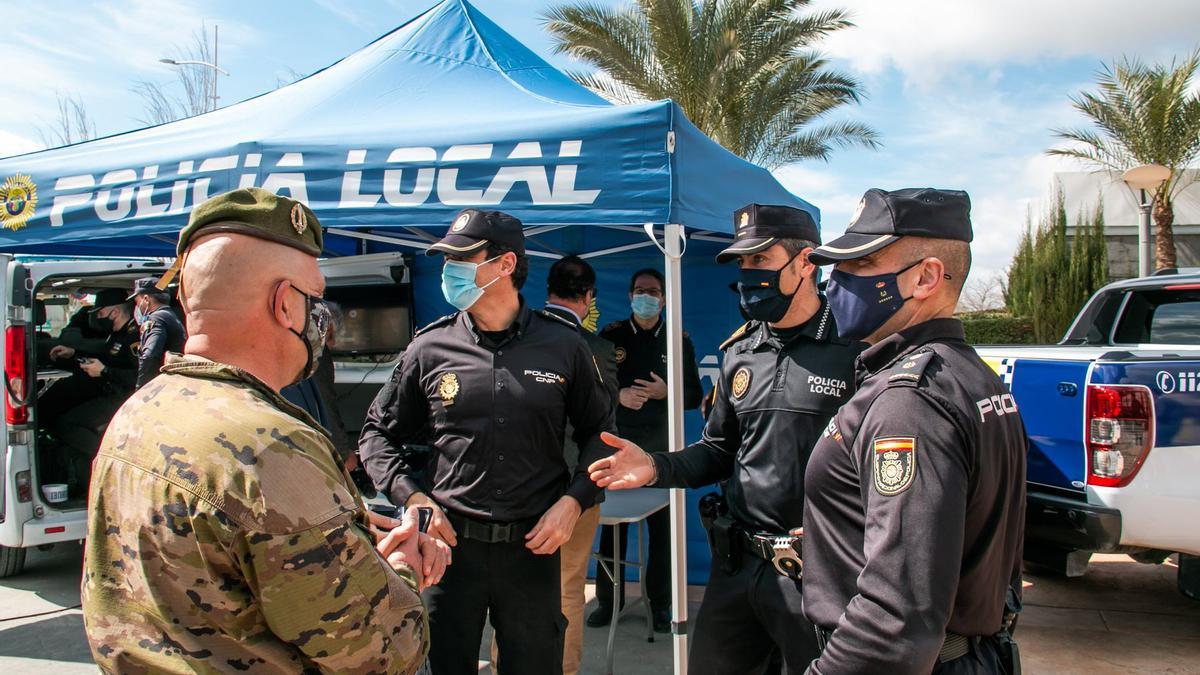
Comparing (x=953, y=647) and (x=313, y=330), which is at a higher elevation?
(x=313, y=330)

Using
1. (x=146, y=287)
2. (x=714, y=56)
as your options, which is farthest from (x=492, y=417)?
(x=714, y=56)

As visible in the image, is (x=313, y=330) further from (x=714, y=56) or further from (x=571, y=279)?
(x=714, y=56)

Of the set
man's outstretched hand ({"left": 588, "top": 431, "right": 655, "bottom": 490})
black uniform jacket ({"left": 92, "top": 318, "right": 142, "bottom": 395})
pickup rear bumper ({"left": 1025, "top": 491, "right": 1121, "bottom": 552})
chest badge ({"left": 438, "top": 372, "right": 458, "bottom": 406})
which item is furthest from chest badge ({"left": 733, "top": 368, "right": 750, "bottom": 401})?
black uniform jacket ({"left": 92, "top": 318, "right": 142, "bottom": 395})

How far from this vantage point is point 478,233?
2.74 metres

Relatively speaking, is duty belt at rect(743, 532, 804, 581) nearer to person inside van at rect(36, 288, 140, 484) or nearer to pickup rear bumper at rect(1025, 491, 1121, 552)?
pickup rear bumper at rect(1025, 491, 1121, 552)

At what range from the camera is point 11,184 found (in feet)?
11.6

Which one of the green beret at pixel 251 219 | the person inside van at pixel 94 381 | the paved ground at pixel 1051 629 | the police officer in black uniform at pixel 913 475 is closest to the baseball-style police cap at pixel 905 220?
the police officer in black uniform at pixel 913 475

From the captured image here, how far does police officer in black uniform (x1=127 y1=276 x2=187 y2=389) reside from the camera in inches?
199

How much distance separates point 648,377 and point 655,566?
1.09 m

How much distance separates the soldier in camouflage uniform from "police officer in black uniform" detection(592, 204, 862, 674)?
1246mm

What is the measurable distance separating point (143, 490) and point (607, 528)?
3806 mm

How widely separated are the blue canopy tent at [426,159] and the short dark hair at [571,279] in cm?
84

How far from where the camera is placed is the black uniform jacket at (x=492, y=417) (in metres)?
2.56

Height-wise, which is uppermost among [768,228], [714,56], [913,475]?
[714,56]
